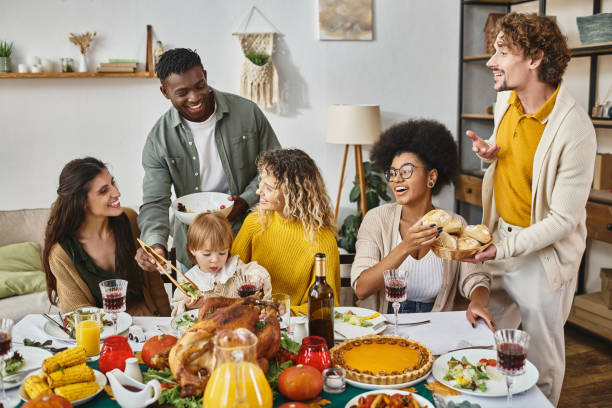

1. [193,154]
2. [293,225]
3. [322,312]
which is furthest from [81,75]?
[322,312]

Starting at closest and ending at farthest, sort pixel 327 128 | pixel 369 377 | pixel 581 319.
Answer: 1. pixel 369 377
2. pixel 581 319
3. pixel 327 128

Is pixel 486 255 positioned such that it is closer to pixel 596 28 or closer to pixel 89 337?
pixel 89 337

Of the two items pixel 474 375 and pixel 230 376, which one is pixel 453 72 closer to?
pixel 474 375

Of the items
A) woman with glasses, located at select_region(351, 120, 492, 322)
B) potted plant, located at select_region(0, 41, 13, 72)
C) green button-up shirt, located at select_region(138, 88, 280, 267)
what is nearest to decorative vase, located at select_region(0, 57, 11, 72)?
potted plant, located at select_region(0, 41, 13, 72)

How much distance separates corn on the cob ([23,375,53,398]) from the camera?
140 cm

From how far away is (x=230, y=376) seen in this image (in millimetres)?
1211

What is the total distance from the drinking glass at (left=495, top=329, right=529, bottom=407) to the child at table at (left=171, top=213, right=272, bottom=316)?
983 mm

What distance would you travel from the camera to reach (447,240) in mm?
2023

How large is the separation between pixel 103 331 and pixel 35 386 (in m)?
0.48

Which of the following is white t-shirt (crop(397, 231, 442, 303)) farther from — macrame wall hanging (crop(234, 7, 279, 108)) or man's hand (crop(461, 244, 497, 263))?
macrame wall hanging (crop(234, 7, 279, 108))

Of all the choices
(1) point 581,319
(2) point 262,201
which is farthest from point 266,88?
(1) point 581,319

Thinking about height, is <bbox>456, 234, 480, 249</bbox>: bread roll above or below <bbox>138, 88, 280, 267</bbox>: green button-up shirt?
below

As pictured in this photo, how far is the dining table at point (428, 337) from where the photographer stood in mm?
1455

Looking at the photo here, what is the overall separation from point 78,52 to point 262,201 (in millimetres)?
2718
